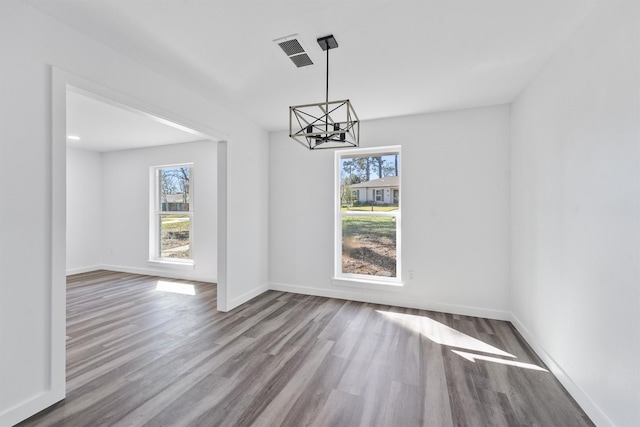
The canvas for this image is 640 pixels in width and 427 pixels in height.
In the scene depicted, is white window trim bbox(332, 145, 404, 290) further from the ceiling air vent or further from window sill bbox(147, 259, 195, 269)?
window sill bbox(147, 259, 195, 269)

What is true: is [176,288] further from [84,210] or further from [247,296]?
[84,210]

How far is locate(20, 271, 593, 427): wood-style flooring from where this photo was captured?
5.91 feet

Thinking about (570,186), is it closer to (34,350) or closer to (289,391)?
(289,391)

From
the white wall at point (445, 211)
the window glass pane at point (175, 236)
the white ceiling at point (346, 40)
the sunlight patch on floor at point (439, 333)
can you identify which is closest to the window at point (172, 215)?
the window glass pane at point (175, 236)

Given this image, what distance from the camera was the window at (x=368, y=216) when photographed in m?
4.00

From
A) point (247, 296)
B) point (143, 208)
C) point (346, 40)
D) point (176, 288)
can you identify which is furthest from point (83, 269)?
point (346, 40)

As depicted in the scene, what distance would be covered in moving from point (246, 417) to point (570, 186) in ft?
9.19

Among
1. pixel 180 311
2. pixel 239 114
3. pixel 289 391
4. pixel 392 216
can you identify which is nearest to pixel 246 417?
pixel 289 391

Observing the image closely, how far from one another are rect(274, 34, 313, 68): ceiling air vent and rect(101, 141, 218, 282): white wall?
308 centimetres

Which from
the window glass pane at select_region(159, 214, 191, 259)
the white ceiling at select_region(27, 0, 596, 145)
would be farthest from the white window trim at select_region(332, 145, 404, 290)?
the window glass pane at select_region(159, 214, 191, 259)

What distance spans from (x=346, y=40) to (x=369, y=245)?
9.16 feet

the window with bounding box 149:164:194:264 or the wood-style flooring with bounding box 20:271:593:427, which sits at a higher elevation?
the window with bounding box 149:164:194:264

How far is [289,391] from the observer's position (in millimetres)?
2047

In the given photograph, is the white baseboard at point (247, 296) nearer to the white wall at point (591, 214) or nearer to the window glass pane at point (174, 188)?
the window glass pane at point (174, 188)
